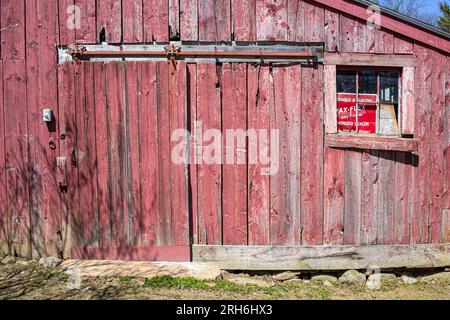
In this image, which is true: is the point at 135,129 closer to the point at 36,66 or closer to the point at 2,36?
the point at 36,66

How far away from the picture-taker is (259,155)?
16.4 ft

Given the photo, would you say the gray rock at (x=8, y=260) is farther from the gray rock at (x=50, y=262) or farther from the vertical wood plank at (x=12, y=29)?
the vertical wood plank at (x=12, y=29)

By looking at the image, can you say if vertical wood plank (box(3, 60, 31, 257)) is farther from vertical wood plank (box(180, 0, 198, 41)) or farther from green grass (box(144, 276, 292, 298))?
vertical wood plank (box(180, 0, 198, 41))

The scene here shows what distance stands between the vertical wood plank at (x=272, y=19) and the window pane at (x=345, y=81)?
2.82 ft

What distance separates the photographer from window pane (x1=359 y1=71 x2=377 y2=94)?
504 cm

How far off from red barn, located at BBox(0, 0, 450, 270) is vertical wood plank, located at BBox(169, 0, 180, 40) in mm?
14

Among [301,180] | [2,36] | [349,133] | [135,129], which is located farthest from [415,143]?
[2,36]

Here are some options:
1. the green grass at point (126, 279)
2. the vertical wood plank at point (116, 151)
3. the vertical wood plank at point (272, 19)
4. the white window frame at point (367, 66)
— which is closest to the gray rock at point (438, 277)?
the white window frame at point (367, 66)

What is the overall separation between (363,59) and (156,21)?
2655mm

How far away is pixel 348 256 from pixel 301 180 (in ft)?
3.78

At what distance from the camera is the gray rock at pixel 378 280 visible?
4.93m

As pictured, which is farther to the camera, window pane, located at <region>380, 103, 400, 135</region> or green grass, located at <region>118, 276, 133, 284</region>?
window pane, located at <region>380, 103, 400, 135</region>

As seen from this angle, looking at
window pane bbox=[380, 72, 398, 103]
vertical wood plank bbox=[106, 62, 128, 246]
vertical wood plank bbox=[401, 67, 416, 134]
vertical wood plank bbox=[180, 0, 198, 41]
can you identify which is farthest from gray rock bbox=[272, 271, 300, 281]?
vertical wood plank bbox=[180, 0, 198, 41]

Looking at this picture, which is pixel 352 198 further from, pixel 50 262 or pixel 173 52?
pixel 50 262
